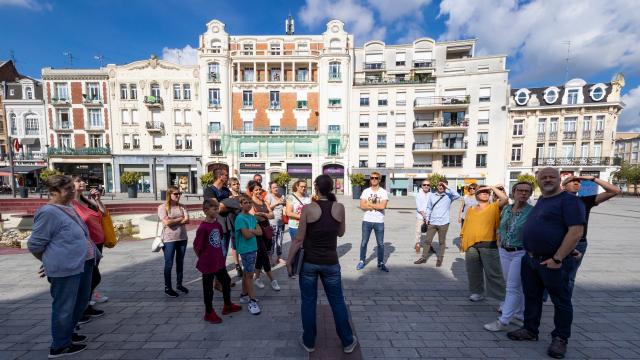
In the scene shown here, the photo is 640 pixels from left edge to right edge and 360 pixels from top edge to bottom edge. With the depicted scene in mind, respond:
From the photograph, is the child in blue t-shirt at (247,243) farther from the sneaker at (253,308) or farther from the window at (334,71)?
the window at (334,71)

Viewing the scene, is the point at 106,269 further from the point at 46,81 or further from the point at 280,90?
the point at 46,81

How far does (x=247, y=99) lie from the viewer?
28.6 meters

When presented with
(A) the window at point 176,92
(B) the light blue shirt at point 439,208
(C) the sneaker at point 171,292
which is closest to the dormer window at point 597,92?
(B) the light blue shirt at point 439,208

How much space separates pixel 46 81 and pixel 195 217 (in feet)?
106

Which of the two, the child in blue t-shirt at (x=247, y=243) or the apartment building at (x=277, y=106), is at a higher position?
the apartment building at (x=277, y=106)

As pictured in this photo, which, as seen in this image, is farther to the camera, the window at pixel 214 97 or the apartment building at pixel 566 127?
the window at pixel 214 97

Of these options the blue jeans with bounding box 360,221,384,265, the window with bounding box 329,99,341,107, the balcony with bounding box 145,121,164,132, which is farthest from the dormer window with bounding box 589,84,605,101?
the balcony with bounding box 145,121,164,132

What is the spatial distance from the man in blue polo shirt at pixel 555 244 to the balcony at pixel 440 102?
91.3 ft

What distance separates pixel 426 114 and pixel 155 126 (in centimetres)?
3119

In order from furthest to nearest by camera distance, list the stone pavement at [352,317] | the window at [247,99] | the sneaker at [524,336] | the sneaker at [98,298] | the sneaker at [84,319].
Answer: the window at [247,99] < the sneaker at [98,298] < the sneaker at [84,319] < the sneaker at [524,336] < the stone pavement at [352,317]

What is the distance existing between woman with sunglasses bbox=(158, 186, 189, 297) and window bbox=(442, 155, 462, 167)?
3003 cm

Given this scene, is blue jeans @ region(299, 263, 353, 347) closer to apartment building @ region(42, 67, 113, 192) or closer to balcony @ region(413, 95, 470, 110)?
balcony @ region(413, 95, 470, 110)

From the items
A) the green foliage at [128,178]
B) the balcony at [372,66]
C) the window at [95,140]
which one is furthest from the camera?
the balcony at [372,66]

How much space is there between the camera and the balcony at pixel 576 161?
2718 centimetres
